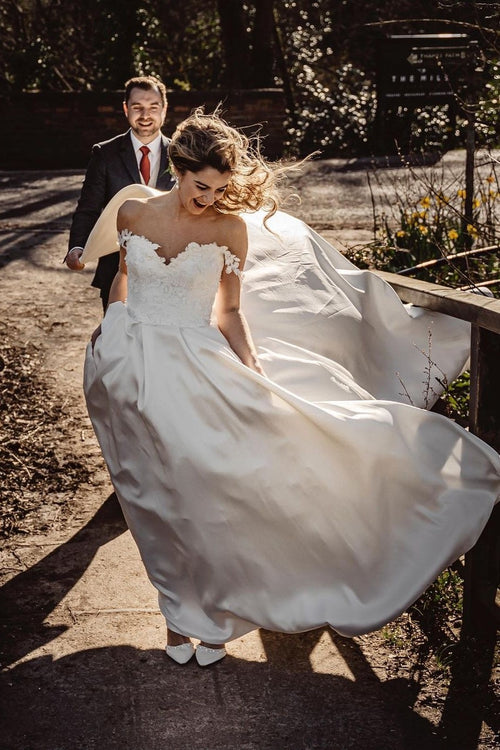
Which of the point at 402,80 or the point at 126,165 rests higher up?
the point at 402,80

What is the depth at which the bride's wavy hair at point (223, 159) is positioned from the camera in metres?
3.38

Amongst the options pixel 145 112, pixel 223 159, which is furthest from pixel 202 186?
pixel 145 112

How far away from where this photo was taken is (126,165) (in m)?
4.98

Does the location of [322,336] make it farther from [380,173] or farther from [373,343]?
[380,173]

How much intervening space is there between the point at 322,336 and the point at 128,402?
94 centimetres

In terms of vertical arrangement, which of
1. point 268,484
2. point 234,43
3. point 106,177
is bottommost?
point 268,484

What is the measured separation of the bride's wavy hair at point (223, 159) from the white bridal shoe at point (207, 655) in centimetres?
172

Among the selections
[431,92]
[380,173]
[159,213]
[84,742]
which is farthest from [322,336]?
[431,92]

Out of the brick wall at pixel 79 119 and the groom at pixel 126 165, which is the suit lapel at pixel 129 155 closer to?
the groom at pixel 126 165

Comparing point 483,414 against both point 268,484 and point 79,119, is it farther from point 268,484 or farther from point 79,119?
point 79,119

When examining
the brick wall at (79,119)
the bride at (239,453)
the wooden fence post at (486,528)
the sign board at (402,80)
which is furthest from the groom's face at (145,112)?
the sign board at (402,80)

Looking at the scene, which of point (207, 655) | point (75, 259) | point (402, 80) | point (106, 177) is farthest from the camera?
point (402, 80)

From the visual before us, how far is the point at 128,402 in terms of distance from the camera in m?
3.44

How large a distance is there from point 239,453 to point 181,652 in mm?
858
